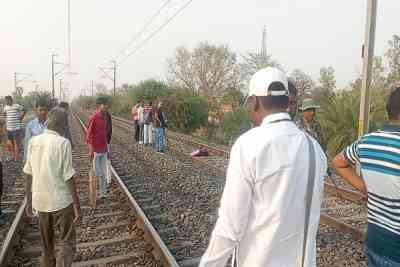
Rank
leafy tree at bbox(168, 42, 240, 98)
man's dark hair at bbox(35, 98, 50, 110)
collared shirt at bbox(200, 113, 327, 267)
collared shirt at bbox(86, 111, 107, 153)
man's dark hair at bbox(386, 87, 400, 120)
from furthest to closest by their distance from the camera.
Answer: leafy tree at bbox(168, 42, 240, 98) → collared shirt at bbox(86, 111, 107, 153) → man's dark hair at bbox(35, 98, 50, 110) → man's dark hair at bbox(386, 87, 400, 120) → collared shirt at bbox(200, 113, 327, 267)

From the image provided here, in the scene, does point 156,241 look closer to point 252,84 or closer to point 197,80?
point 252,84

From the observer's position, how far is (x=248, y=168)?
1713mm

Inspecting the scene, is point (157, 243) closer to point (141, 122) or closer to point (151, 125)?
point (151, 125)

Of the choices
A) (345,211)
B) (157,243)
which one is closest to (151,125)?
(345,211)

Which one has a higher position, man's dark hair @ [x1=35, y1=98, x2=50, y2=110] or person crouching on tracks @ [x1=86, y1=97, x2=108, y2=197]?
man's dark hair @ [x1=35, y1=98, x2=50, y2=110]

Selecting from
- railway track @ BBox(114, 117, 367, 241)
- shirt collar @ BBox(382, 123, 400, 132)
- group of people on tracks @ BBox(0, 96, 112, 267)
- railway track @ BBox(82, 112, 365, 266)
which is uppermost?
shirt collar @ BBox(382, 123, 400, 132)

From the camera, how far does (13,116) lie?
11203 millimetres

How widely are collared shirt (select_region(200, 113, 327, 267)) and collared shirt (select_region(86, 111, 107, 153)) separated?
6.24m

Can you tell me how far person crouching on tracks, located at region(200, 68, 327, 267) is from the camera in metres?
1.73

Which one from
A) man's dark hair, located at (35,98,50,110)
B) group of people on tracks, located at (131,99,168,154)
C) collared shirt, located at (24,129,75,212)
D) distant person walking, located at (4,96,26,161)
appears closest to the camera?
collared shirt, located at (24,129,75,212)

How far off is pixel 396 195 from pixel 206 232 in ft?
13.5

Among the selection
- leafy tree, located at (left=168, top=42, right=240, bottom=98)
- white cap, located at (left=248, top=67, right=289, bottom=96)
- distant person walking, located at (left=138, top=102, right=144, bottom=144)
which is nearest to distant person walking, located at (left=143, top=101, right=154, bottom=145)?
distant person walking, located at (left=138, top=102, right=144, bottom=144)

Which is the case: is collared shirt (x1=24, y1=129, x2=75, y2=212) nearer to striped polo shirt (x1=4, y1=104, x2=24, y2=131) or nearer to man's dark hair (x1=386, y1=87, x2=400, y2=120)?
man's dark hair (x1=386, y1=87, x2=400, y2=120)

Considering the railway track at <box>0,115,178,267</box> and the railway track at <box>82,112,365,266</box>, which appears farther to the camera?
the railway track at <box>82,112,365,266</box>
